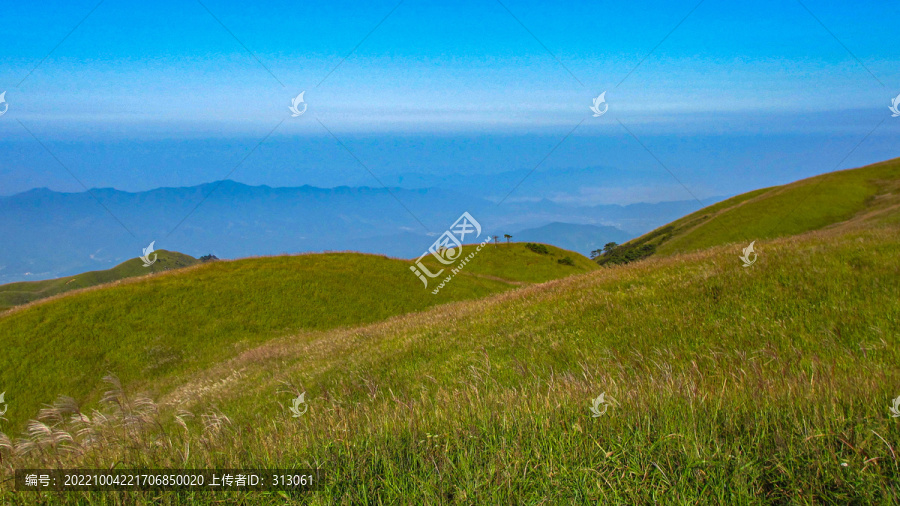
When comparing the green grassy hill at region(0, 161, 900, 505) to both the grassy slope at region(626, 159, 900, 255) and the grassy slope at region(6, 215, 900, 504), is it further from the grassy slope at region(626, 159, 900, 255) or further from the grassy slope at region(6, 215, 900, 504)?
the grassy slope at region(626, 159, 900, 255)

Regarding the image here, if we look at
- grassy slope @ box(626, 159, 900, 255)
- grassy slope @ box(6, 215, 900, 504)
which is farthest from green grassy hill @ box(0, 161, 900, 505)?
grassy slope @ box(626, 159, 900, 255)

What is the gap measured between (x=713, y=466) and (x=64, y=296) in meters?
47.0

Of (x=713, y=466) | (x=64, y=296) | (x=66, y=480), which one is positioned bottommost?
(x=713, y=466)

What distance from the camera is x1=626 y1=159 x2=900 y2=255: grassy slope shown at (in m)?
84.0

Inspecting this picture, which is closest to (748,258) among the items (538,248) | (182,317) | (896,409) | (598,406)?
(896,409)

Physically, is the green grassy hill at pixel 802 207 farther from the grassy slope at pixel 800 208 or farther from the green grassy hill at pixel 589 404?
the green grassy hill at pixel 589 404

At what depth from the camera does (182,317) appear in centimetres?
3538

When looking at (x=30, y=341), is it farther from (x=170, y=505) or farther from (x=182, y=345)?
(x=170, y=505)

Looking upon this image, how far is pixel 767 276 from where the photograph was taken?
36.1 ft

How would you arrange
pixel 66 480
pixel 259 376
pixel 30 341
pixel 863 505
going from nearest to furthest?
pixel 863 505
pixel 66 480
pixel 259 376
pixel 30 341

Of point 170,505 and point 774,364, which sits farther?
point 774,364

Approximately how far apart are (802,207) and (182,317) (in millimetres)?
105380

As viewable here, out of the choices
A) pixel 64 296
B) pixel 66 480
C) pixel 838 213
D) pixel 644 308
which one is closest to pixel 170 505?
pixel 66 480

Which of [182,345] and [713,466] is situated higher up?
[182,345]
